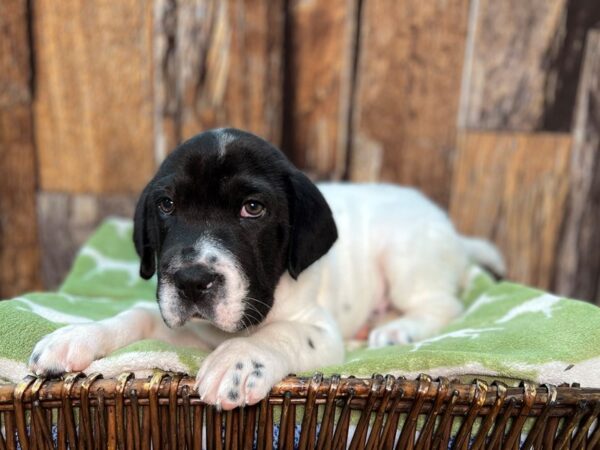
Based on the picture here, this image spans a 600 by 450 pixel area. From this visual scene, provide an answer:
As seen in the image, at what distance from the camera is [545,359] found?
7.57 feet

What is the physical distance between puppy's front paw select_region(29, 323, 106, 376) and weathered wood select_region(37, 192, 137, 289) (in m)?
2.08

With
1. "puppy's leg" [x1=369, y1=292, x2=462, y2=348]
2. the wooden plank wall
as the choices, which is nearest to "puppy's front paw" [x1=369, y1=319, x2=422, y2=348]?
"puppy's leg" [x1=369, y1=292, x2=462, y2=348]

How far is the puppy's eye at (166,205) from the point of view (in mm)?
2576

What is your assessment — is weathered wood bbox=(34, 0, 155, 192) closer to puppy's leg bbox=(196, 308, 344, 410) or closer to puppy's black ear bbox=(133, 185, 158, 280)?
puppy's black ear bbox=(133, 185, 158, 280)

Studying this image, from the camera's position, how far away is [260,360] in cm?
213

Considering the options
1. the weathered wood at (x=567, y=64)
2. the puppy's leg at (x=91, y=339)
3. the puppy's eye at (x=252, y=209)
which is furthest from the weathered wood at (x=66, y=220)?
the weathered wood at (x=567, y=64)

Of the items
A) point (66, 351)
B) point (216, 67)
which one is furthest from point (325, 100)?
point (66, 351)

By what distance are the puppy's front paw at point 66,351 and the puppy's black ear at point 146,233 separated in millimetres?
523

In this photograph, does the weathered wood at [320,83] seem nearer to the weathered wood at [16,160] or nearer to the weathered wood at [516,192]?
the weathered wood at [516,192]

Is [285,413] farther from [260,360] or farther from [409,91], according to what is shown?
[409,91]

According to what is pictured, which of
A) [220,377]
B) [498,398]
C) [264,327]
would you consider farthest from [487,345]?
[220,377]

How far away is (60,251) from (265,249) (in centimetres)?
237

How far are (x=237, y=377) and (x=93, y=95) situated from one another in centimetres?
271

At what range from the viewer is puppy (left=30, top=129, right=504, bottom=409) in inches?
87.0
